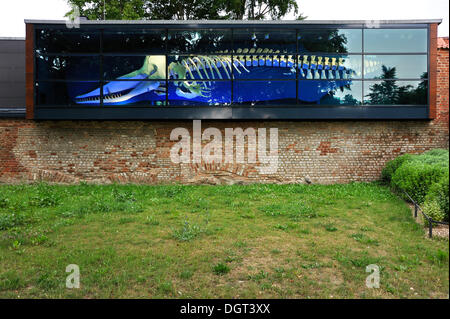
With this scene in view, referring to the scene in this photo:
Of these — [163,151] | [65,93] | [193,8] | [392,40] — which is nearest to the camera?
[392,40]

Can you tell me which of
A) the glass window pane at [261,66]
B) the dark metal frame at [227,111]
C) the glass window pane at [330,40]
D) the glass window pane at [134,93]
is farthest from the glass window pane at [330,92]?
the glass window pane at [134,93]

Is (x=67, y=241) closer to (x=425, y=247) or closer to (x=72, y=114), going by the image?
(x=425, y=247)

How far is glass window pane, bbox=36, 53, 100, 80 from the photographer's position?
10.8 metres

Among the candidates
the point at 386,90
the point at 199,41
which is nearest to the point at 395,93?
the point at 386,90

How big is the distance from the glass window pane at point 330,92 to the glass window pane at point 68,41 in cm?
719

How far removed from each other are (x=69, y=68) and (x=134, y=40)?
2.40 metres

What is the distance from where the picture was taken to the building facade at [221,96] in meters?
10.7

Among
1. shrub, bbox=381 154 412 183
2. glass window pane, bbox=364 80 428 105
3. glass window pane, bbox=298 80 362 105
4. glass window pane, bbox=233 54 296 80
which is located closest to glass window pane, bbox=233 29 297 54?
glass window pane, bbox=233 54 296 80

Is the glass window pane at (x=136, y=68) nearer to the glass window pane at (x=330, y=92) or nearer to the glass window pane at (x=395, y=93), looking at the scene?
the glass window pane at (x=330, y=92)

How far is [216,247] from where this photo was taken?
4.95 meters

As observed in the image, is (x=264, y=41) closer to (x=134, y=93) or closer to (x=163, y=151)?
(x=134, y=93)

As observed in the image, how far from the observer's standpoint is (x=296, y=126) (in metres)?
11.1

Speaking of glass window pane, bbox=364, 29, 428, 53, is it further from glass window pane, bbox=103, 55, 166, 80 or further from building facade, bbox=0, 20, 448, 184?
glass window pane, bbox=103, 55, 166, 80

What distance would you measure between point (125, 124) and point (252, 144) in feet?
14.6
